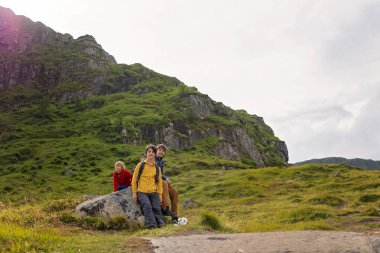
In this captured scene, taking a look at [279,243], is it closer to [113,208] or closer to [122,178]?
[113,208]

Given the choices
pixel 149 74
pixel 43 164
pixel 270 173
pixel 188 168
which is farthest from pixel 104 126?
pixel 149 74

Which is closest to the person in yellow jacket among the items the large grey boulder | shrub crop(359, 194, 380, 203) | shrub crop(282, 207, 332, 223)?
the large grey boulder

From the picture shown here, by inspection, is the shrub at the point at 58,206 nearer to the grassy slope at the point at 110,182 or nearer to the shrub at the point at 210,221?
the grassy slope at the point at 110,182

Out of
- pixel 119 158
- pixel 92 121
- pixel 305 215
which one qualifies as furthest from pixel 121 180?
pixel 92 121

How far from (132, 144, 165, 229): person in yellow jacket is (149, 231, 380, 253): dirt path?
16.9ft

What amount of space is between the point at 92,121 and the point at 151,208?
10339 centimetres

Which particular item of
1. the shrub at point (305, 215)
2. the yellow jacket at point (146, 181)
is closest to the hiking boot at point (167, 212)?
the yellow jacket at point (146, 181)

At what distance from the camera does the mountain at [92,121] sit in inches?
3177

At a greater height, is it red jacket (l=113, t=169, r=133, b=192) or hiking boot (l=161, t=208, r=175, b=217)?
red jacket (l=113, t=169, r=133, b=192)

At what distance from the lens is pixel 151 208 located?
15633 millimetres

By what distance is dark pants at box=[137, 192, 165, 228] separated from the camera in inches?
594

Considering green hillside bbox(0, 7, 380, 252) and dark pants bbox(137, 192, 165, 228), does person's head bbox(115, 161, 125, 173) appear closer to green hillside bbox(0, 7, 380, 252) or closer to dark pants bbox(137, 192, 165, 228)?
dark pants bbox(137, 192, 165, 228)

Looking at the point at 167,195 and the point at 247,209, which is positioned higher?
the point at 167,195

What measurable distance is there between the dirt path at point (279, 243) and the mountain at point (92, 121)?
5383 centimetres
